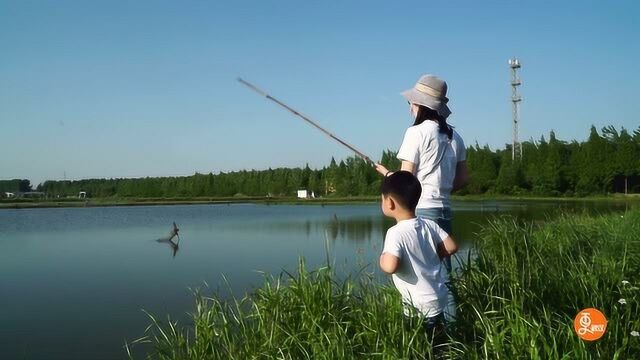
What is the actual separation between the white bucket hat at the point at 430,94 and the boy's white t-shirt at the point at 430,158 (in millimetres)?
113

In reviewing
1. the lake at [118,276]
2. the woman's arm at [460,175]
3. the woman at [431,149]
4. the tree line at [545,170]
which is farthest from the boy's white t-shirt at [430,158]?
→ the tree line at [545,170]

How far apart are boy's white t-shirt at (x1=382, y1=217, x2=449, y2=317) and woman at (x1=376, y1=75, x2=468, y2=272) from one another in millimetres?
387

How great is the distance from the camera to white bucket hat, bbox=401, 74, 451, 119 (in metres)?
3.18

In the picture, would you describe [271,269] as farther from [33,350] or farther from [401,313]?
[401,313]

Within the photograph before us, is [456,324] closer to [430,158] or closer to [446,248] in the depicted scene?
[446,248]

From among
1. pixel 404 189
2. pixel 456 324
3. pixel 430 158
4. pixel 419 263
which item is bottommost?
pixel 456 324

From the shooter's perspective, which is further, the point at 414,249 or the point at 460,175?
the point at 460,175

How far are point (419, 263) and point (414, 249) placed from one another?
0.07m

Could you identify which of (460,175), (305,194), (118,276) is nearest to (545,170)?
(305,194)

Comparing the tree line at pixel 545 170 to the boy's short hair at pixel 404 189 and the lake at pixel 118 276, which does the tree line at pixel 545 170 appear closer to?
the lake at pixel 118 276

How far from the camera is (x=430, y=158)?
3100 millimetres

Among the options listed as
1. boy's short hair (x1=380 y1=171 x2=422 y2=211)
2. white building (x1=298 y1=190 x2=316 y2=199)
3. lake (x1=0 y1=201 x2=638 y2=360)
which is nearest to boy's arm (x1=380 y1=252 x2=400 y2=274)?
boy's short hair (x1=380 y1=171 x2=422 y2=211)

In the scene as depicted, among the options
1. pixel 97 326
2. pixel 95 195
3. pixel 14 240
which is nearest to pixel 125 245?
pixel 14 240

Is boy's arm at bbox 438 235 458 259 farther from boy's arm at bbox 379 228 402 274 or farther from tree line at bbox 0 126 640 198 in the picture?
tree line at bbox 0 126 640 198
